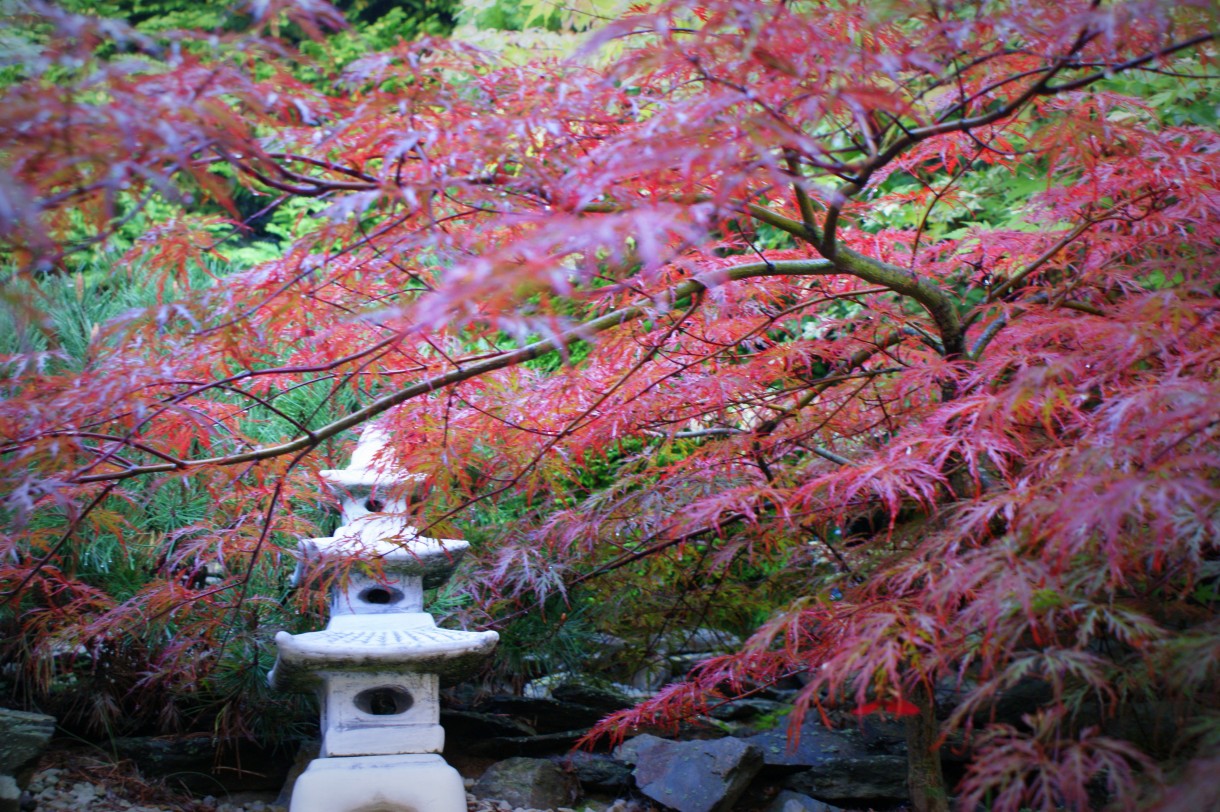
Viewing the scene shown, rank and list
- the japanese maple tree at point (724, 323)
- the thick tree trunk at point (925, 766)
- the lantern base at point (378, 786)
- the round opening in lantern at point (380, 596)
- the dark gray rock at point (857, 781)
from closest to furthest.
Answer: the japanese maple tree at point (724, 323), the lantern base at point (378, 786), the thick tree trunk at point (925, 766), the round opening in lantern at point (380, 596), the dark gray rock at point (857, 781)

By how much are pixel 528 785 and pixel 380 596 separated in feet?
2.30

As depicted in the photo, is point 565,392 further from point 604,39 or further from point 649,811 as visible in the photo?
point 649,811

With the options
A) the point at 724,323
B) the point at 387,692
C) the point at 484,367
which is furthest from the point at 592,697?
the point at 484,367

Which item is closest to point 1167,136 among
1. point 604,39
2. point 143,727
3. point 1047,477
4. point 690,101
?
point 1047,477

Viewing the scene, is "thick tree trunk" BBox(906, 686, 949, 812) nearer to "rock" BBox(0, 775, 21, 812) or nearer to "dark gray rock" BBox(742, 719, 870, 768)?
"dark gray rock" BBox(742, 719, 870, 768)

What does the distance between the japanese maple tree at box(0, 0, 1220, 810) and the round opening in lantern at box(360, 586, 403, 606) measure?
23 cm

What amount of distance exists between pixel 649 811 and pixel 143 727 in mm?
1519

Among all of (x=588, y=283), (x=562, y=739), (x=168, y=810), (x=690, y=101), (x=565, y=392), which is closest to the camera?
(x=690, y=101)

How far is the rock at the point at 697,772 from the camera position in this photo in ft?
7.25

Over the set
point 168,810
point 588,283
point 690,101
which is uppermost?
point 690,101

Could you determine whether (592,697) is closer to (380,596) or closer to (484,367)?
(380,596)

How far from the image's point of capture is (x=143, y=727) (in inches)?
106

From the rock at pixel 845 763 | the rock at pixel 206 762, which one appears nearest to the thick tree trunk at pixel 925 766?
the rock at pixel 845 763

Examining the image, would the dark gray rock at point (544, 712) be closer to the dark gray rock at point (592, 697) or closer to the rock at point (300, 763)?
the dark gray rock at point (592, 697)
